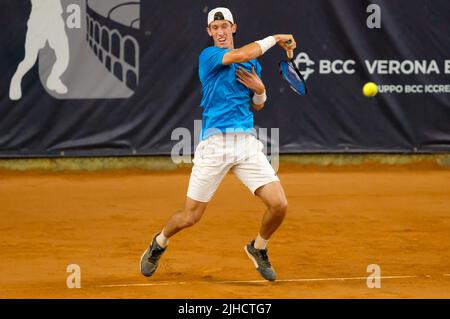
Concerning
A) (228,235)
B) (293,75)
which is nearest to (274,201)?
(293,75)

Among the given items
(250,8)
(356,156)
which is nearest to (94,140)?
(250,8)

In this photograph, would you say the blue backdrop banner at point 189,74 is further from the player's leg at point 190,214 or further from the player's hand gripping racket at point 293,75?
the player's leg at point 190,214

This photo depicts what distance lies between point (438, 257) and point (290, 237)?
1.49 m

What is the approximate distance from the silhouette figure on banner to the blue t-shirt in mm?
5588

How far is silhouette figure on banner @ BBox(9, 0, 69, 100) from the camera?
39.7 ft

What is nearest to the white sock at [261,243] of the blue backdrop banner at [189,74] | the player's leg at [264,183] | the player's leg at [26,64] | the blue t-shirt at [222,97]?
the player's leg at [264,183]

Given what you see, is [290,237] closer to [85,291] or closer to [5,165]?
[85,291]

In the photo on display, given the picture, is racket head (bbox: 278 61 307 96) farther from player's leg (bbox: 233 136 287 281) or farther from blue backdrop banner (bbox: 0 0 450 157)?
blue backdrop banner (bbox: 0 0 450 157)

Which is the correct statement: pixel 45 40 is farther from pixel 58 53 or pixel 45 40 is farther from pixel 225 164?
pixel 225 164

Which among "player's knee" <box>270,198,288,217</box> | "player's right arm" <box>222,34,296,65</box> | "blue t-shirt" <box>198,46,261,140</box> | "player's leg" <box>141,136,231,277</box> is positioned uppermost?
"player's right arm" <box>222,34,296,65</box>

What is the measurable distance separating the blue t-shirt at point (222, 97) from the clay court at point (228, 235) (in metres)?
1.17

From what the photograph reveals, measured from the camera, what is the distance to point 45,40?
12.2 metres

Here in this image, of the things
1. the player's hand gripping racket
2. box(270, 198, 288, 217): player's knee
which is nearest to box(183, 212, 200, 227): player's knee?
box(270, 198, 288, 217): player's knee

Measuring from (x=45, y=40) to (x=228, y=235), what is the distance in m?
4.51
